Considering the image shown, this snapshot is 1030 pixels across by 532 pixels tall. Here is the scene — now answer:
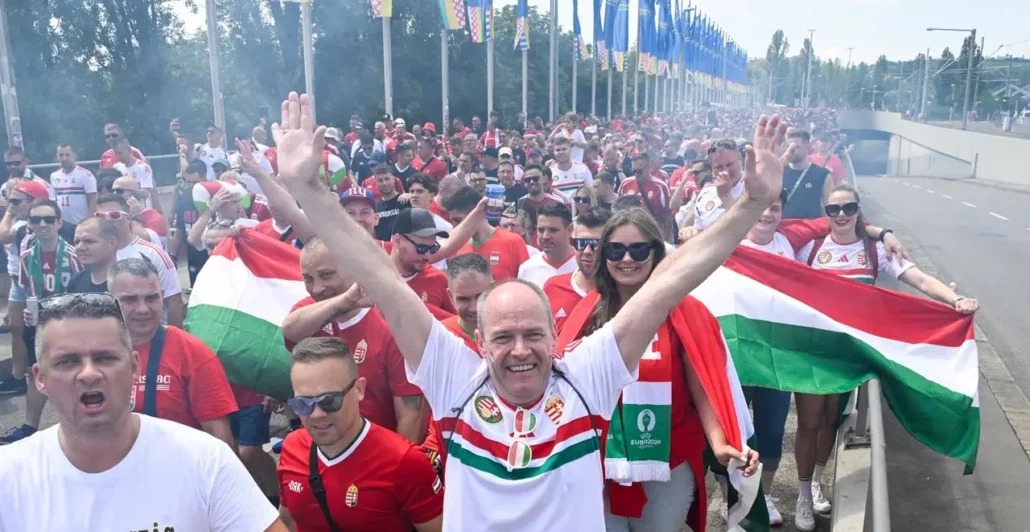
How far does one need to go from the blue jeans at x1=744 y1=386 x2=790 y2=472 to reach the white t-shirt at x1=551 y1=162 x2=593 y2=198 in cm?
601

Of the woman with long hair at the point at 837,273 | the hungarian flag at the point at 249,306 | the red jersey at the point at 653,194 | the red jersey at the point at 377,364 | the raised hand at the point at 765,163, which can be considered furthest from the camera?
the red jersey at the point at 653,194

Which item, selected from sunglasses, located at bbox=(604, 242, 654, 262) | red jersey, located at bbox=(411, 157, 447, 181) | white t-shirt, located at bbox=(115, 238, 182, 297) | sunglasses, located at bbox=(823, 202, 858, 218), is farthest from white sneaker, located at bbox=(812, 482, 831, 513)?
red jersey, located at bbox=(411, 157, 447, 181)

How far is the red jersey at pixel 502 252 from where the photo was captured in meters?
6.38

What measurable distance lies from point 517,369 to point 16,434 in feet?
19.2

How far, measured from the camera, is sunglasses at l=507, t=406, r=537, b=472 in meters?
2.59

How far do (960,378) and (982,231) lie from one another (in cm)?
1751

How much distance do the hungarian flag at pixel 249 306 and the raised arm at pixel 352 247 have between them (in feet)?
7.94

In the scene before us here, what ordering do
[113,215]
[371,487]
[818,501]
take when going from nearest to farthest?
1. [371,487]
2. [818,501]
3. [113,215]

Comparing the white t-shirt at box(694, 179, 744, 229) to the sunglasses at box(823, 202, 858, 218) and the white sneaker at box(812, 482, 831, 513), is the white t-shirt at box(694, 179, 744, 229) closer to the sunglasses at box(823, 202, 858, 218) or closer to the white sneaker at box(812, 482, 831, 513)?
the sunglasses at box(823, 202, 858, 218)

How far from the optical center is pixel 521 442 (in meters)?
2.61

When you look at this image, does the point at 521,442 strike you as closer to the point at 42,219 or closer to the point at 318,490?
the point at 318,490

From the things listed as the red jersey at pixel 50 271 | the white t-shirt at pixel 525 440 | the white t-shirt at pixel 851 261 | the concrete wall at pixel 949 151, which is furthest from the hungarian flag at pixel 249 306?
the concrete wall at pixel 949 151

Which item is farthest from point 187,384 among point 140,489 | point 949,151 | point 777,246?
point 949,151

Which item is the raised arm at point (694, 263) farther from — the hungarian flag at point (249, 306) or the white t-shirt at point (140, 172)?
the white t-shirt at point (140, 172)
